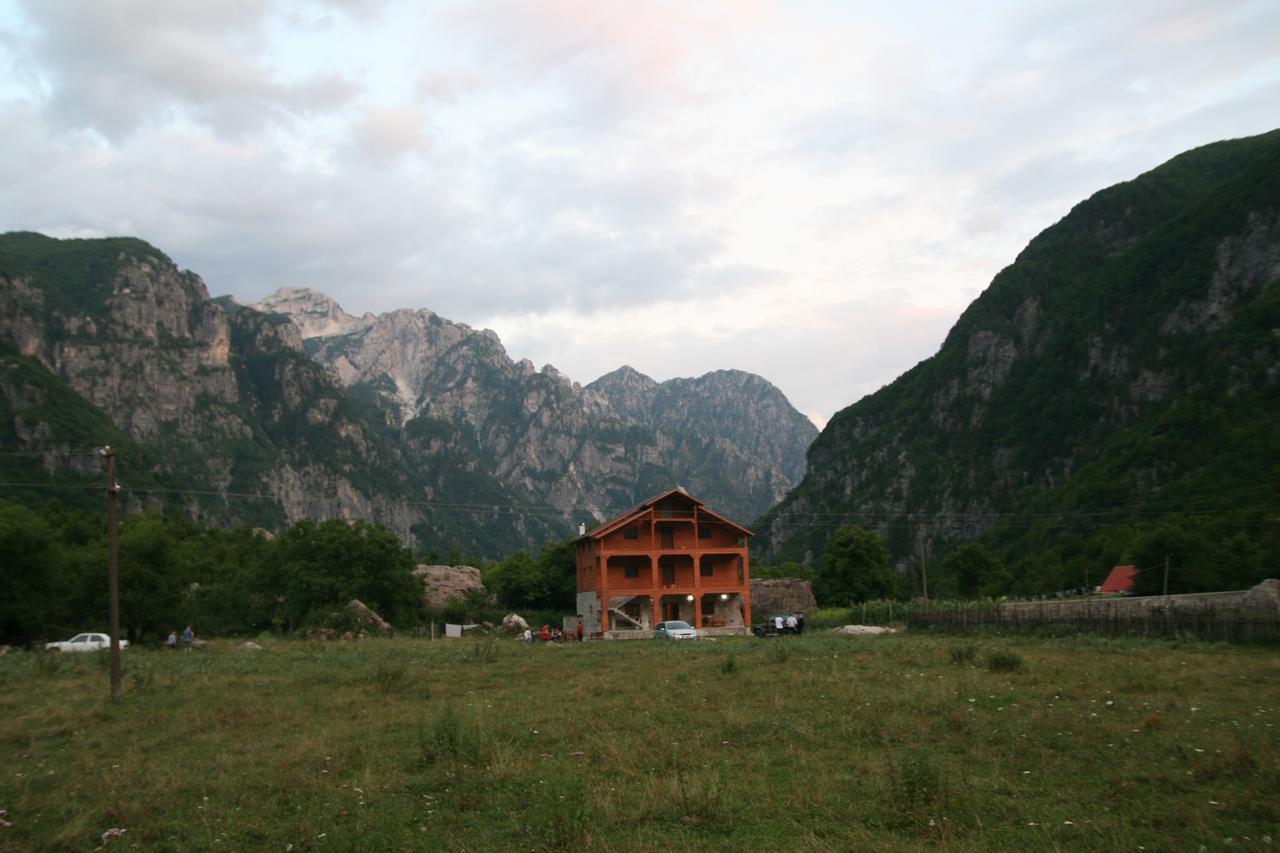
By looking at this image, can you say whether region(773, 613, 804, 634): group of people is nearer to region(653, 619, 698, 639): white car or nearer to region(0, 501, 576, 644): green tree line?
region(653, 619, 698, 639): white car

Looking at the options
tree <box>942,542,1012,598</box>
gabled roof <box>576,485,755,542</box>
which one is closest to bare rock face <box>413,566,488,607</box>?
gabled roof <box>576,485,755,542</box>

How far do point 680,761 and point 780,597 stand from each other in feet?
225

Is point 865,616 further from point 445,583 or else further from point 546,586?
point 445,583

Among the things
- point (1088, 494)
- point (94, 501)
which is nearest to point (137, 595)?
point (94, 501)

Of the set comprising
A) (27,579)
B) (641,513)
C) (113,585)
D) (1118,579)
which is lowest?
(1118,579)

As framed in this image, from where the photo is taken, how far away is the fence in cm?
2817

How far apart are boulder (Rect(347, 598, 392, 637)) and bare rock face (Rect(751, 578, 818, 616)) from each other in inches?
1314

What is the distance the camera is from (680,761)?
1385 centimetres

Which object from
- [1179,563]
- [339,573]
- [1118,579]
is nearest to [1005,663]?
[339,573]

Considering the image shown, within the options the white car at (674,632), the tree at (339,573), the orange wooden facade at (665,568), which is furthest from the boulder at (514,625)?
the white car at (674,632)

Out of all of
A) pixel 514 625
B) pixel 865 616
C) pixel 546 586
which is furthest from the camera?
pixel 546 586

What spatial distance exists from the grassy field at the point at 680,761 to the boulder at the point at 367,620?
1236 inches

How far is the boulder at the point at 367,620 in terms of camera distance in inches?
2249

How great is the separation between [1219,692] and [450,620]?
57.3 meters
